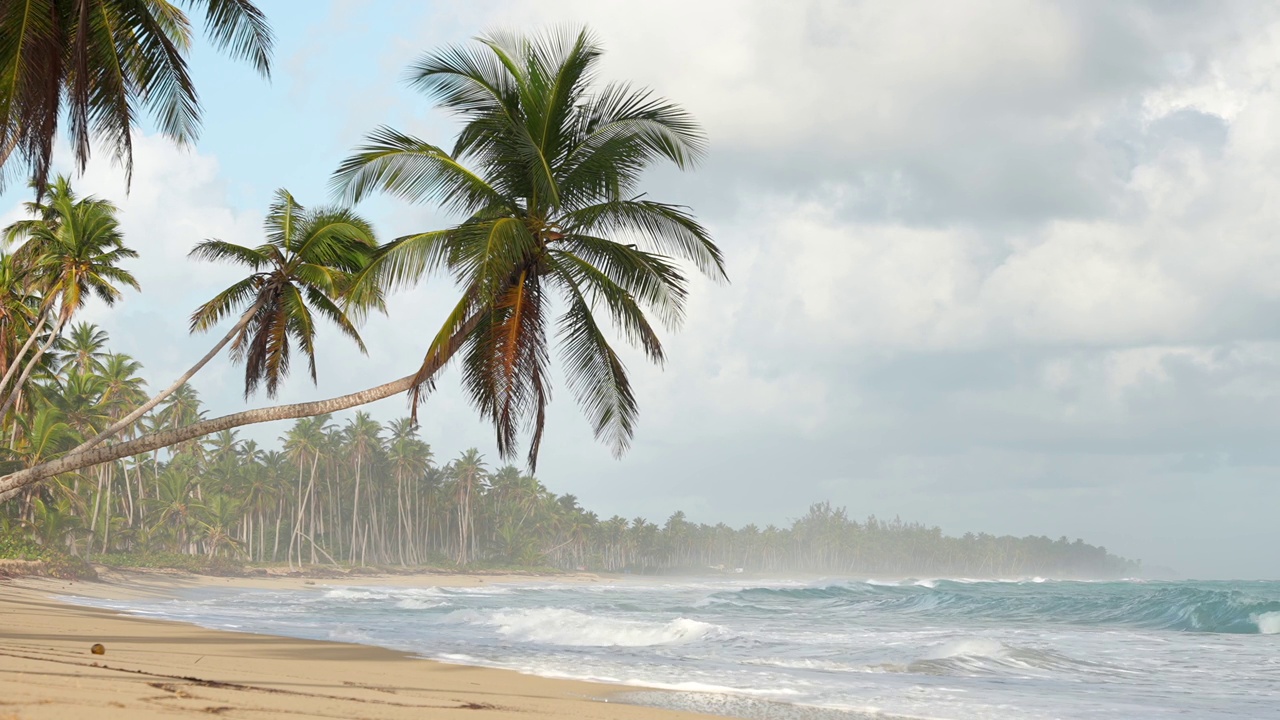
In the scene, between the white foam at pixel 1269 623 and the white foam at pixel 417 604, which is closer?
the white foam at pixel 1269 623

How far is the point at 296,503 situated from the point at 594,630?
74368mm

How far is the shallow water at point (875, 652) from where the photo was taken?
10.8 meters

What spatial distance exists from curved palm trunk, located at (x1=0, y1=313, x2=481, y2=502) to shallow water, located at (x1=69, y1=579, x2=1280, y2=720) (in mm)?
4137

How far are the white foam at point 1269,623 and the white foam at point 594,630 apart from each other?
17.3m

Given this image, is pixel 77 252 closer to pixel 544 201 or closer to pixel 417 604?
pixel 544 201

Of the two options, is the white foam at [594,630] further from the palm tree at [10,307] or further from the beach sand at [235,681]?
the palm tree at [10,307]

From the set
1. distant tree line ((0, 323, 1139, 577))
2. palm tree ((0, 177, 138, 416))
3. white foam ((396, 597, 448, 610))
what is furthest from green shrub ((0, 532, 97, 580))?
palm tree ((0, 177, 138, 416))

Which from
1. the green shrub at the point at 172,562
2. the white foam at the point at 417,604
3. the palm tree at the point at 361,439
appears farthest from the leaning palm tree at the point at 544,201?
the palm tree at the point at 361,439

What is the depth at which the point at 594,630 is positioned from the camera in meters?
19.6

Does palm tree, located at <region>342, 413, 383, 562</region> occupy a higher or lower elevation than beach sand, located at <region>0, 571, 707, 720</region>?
A: higher

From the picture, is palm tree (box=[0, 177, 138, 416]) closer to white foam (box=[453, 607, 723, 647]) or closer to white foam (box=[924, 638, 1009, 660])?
white foam (box=[453, 607, 723, 647])

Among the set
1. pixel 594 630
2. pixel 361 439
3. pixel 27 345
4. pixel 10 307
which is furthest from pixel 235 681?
pixel 361 439

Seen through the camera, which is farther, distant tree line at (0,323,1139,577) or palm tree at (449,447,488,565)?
palm tree at (449,447,488,565)

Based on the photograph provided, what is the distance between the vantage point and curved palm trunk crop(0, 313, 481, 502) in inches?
364
